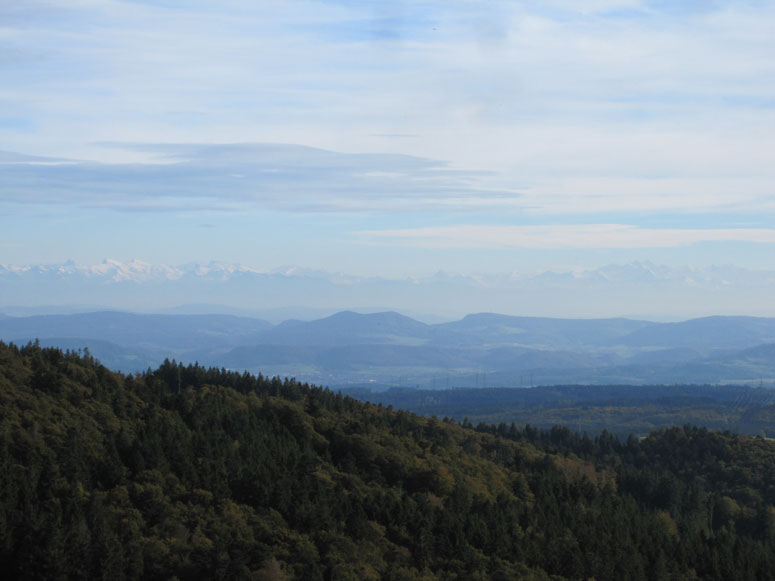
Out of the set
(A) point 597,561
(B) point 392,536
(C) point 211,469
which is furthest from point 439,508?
(C) point 211,469

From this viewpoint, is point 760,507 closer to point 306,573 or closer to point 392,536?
point 392,536

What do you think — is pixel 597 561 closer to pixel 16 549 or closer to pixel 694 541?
pixel 694 541

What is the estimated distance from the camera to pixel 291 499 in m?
84.2

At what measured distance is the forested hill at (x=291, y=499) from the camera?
6817 centimetres

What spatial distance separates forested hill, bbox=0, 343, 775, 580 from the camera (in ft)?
224

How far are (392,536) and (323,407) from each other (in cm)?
4728

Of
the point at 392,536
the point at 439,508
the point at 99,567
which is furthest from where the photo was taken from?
the point at 439,508

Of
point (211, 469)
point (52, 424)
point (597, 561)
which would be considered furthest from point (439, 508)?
point (52, 424)

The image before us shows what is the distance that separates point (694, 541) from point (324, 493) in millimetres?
40149

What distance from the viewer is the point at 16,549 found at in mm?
64062

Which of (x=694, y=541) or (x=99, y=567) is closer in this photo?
(x=99, y=567)

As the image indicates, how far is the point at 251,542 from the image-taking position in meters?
70.6

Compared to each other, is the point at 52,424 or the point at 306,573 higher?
the point at 52,424

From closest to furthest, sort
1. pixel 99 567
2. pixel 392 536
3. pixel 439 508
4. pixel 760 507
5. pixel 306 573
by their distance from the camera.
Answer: pixel 99 567 → pixel 306 573 → pixel 392 536 → pixel 439 508 → pixel 760 507
